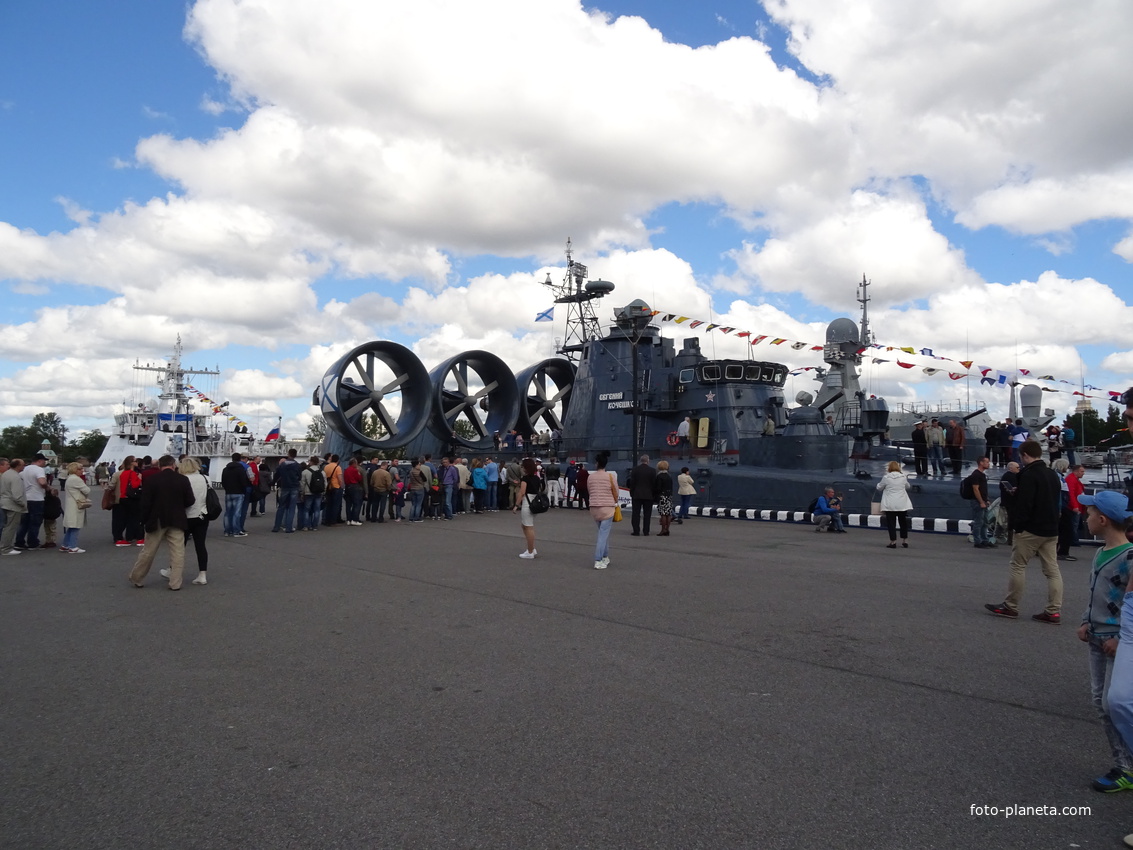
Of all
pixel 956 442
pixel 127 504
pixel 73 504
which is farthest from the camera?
pixel 956 442

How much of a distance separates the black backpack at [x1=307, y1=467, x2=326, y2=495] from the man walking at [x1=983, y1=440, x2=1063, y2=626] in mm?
11417

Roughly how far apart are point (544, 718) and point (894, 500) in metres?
9.07

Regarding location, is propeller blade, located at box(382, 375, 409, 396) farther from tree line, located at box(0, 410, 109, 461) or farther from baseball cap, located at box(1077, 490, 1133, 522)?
tree line, located at box(0, 410, 109, 461)

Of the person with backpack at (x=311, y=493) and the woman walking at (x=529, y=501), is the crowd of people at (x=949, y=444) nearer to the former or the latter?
the woman walking at (x=529, y=501)

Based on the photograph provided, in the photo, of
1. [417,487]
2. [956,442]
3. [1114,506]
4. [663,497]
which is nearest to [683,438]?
[956,442]

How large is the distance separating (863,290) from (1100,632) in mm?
51689

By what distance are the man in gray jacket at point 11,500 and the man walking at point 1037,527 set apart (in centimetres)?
1185

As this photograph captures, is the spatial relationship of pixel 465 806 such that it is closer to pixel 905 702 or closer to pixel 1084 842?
pixel 1084 842

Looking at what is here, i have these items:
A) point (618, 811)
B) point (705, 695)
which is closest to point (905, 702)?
point (705, 695)

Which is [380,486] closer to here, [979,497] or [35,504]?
[35,504]

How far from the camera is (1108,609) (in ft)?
11.5

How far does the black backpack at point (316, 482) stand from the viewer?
1413 cm

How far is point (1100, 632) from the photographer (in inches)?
139

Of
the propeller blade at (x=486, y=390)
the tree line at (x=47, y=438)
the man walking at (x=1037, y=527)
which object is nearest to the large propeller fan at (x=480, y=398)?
the propeller blade at (x=486, y=390)
